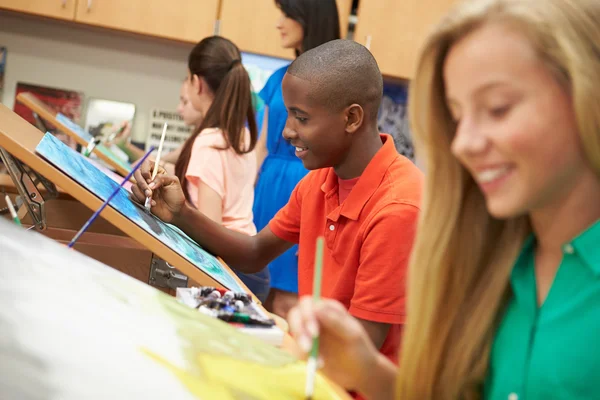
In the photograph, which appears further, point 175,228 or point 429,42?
point 175,228

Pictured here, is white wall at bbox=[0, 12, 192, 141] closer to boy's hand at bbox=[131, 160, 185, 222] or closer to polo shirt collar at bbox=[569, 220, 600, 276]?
boy's hand at bbox=[131, 160, 185, 222]

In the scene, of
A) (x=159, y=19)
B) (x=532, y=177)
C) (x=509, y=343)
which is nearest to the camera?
(x=532, y=177)

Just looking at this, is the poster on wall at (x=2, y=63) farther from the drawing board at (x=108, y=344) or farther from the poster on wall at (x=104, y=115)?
the drawing board at (x=108, y=344)

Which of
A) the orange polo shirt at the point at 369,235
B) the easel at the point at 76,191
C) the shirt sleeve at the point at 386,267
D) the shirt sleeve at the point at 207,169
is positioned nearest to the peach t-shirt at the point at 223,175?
the shirt sleeve at the point at 207,169

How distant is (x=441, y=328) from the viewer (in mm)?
779

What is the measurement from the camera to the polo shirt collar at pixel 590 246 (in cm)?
67

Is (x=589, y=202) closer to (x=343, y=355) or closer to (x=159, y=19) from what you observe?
(x=343, y=355)

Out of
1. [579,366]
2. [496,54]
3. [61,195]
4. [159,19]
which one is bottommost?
[61,195]

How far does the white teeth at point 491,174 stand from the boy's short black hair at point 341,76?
679 millimetres

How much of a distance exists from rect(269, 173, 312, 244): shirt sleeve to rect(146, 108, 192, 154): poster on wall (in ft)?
6.21

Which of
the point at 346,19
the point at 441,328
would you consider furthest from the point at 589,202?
the point at 346,19

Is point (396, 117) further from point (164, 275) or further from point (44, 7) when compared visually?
point (164, 275)

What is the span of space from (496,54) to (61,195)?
172 cm

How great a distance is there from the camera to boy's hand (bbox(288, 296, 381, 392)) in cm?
66
